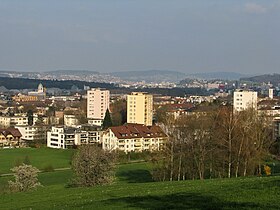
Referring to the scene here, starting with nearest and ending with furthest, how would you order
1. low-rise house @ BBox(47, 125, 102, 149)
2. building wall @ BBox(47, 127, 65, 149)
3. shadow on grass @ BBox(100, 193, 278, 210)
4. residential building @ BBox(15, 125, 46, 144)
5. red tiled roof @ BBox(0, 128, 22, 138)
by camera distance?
shadow on grass @ BBox(100, 193, 278, 210) < building wall @ BBox(47, 127, 65, 149) < low-rise house @ BBox(47, 125, 102, 149) < red tiled roof @ BBox(0, 128, 22, 138) < residential building @ BBox(15, 125, 46, 144)

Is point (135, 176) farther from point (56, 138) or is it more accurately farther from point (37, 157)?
point (56, 138)

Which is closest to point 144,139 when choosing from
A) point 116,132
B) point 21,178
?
point 116,132

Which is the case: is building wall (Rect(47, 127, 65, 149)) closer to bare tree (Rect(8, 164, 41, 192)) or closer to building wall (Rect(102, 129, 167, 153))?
building wall (Rect(102, 129, 167, 153))

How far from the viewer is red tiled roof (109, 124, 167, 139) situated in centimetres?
6397

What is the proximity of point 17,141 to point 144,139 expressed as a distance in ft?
70.6

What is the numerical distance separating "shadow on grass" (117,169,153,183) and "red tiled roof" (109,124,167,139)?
1907 centimetres

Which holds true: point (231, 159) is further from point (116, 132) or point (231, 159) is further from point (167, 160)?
point (116, 132)

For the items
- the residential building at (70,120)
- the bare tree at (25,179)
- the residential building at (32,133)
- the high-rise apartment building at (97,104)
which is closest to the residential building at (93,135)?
the residential building at (32,133)

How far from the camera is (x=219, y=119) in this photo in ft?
122

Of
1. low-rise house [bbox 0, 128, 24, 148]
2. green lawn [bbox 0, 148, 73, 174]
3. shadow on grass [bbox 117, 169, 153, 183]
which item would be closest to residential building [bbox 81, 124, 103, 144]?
green lawn [bbox 0, 148, 73, 174]

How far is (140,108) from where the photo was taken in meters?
85.7

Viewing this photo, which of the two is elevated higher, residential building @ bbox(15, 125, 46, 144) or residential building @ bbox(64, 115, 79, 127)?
residential building @ bbox(64, 115, 79, 127)

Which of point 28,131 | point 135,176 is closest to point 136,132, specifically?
point 135,176

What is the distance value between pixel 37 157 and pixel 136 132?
1237 centimetres
